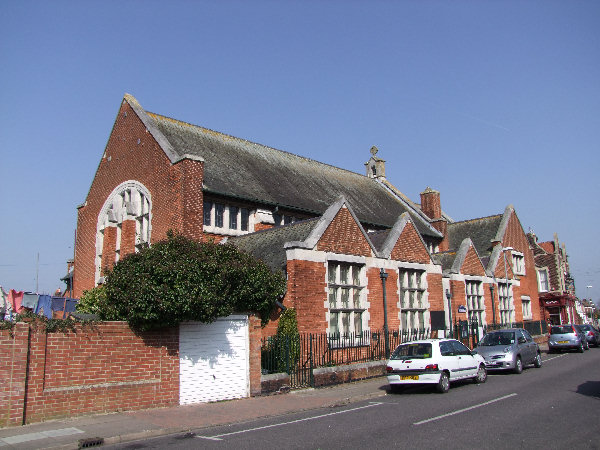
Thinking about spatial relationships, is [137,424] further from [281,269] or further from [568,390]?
[568,390]

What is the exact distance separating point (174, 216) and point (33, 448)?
534 inches

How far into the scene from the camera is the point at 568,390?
14289 mm

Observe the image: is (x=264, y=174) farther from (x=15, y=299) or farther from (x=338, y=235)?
(x=15, y=299)

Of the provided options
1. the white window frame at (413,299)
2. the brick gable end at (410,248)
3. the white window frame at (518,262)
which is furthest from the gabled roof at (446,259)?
the white window frame at (518,262)

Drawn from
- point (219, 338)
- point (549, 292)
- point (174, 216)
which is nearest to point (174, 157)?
point (174, 216)

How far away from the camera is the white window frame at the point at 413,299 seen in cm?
2308

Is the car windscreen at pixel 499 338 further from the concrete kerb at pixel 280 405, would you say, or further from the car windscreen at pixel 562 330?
the car windscreen at pixel 562 330

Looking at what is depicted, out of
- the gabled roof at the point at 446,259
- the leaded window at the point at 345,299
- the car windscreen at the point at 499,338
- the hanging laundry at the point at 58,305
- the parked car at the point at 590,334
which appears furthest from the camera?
the parked car at the point at 590,334

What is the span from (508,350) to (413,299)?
4.85m

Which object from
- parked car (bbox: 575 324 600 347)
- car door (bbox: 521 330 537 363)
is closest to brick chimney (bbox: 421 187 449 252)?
parked car (bbox: 575 324 600 347)

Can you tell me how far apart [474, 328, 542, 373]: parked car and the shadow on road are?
4.10 m

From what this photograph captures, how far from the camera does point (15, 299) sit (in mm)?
20203

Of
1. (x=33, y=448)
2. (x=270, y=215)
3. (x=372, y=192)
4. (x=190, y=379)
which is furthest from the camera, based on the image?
(x=372, y=192)

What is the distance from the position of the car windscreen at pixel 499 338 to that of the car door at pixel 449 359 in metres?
5.99
